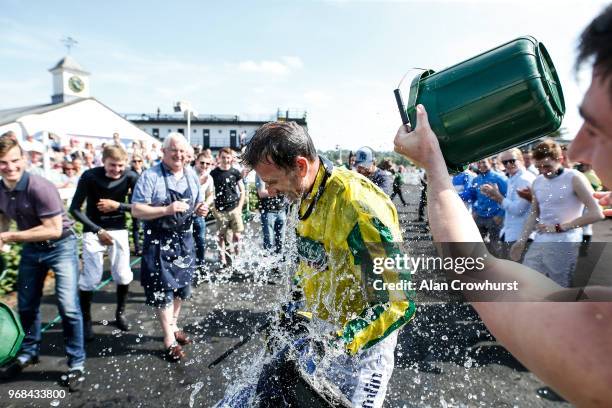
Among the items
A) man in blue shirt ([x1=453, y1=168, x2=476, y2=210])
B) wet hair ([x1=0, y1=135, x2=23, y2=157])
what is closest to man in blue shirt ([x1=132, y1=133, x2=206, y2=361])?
wet hair ([x1=0, y1=135, x2=23, y2=157])

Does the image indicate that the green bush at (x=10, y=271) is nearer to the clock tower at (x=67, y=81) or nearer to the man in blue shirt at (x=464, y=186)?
the man in blue shirt at (x=464, y=186)

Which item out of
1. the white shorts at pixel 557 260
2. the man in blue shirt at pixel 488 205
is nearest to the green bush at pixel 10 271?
the white shorts at pixel 557 260

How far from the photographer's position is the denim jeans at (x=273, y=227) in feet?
23.0

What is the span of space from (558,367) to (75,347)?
3.81 meters

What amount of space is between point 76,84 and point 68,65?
2559 millimetres

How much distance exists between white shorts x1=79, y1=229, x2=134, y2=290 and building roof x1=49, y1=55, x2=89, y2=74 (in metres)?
55.7

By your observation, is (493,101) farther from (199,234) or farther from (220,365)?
(199,234)

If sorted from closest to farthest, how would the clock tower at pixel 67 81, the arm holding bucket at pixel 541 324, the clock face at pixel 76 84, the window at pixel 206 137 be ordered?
1. the arm holding bucket at pixel 541 324
2. the clock tower at pixel 67 81
3. the clock face at pixel 76 84
4. the window at pixel 206 137

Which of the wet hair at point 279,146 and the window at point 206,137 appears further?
the window at point 206,137

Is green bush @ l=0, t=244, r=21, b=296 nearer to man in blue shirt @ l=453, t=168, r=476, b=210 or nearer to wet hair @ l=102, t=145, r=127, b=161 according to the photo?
wet hair @ l=102, t=145, r=127, b=161

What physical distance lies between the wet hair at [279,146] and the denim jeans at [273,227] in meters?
4.72

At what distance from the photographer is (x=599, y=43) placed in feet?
2.31

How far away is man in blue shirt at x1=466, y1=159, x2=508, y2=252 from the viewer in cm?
606

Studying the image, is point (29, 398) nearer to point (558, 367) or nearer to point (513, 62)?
point (558, 367)
